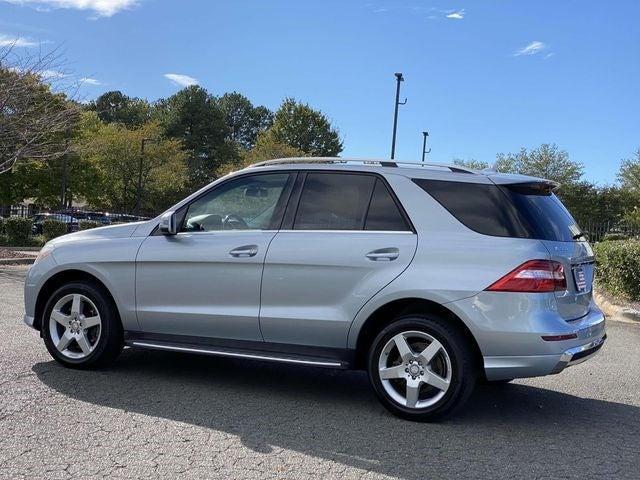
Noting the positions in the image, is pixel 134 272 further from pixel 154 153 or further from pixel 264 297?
pixel 154 153

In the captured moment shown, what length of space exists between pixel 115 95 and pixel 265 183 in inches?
3496

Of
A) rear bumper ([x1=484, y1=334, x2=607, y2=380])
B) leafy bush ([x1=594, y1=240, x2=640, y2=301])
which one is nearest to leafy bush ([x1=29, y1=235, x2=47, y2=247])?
leafy bush ([x1=594, y1=240, x2=640, y2=301])

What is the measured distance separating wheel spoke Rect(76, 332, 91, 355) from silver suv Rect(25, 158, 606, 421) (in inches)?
0.6

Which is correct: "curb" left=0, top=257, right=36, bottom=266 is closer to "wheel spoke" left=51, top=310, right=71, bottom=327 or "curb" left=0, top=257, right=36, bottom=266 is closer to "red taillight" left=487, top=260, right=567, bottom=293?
"wheel spoke" left=51, top=310, right=71, bottom=327

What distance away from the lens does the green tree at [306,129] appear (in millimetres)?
61188

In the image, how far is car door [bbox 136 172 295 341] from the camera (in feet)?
15.8

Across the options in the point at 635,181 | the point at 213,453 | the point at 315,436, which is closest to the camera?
the point at 213,453

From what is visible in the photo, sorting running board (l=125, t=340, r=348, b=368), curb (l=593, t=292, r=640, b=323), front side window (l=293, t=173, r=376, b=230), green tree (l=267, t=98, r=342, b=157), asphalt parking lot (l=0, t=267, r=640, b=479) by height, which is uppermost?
green tree (l=267, t=98, r=342, b=157)

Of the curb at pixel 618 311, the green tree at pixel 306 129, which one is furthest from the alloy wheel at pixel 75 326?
the green tree at pixel 306 129

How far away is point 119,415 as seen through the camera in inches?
171

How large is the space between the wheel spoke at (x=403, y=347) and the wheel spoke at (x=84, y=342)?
2.64 m

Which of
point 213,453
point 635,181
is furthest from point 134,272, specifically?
point 635,181

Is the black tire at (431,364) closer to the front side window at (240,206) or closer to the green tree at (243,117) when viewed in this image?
the front side window at (240,206)

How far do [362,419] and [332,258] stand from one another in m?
1.17
